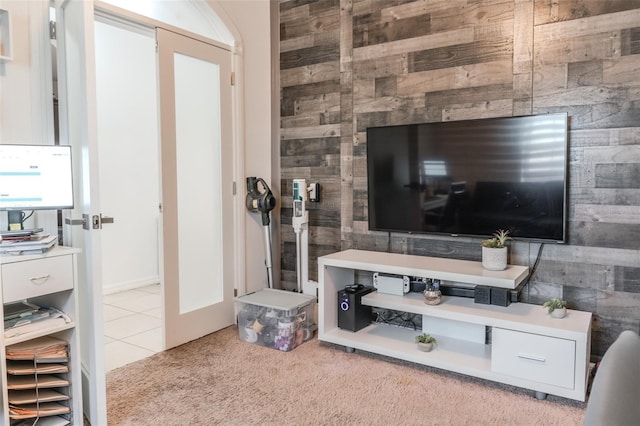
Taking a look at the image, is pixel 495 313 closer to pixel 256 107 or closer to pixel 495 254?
pixel 495 254

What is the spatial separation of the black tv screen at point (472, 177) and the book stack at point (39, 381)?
7.06 ft

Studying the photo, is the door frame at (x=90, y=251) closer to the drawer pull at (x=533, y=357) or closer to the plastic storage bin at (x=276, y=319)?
the plastic storage bin at (x=276, y=319)

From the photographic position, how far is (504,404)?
243cm

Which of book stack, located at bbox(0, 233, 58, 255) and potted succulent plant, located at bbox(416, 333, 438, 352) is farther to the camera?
potted succulent plant, located at bbox(416, 333, 438, 352)

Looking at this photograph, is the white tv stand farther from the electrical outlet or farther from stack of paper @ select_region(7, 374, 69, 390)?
stack of paper @ select_region(7, 374, 69, 390)

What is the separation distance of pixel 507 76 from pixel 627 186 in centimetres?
95

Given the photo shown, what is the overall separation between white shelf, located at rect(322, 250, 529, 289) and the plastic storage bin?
16.7 inches

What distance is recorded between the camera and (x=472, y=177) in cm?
298

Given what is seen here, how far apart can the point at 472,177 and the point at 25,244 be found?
247cm

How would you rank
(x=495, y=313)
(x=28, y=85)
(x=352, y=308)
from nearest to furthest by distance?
(x=28, y=85) → (x=495, y=313) → (x=352, y=308)

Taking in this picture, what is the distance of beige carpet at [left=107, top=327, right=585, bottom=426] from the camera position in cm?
230

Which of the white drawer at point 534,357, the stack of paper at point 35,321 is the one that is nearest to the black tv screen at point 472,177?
the white drawer at point 534,357

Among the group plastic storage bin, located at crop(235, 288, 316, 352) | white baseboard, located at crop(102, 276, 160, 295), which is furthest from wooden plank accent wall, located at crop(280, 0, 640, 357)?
white baseboard, located at crop(102, 276, 160, 295)

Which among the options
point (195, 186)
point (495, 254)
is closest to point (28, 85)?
point (195, 186)
